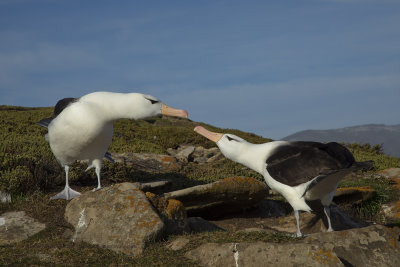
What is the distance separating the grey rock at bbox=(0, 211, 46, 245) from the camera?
7.30 m

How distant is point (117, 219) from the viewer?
6.92m

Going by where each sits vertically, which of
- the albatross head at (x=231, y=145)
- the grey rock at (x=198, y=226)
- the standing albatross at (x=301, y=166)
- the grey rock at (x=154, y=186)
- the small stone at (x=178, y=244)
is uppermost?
the albatross head at (x=231, y=145)

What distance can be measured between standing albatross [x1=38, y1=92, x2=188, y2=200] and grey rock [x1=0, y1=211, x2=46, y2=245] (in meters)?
1.27

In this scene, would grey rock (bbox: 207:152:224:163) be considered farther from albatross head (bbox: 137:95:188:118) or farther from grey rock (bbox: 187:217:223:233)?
albatross head (bbox: 137:95:188:118)

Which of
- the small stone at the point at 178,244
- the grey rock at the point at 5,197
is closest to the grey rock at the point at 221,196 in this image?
the small stone at the point at 178,244

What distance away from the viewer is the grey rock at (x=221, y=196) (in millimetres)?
9203

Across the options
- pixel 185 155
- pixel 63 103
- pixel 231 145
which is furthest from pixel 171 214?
pixel 185 155

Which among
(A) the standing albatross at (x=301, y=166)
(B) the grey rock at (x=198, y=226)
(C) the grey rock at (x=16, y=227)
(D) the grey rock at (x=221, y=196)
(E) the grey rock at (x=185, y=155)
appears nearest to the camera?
(A) the standing albatross at (x=301, y=166)

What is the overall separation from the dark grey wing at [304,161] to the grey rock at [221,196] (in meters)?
2.86

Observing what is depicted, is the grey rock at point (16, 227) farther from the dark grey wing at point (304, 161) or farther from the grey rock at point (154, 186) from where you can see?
the dark grey wing at point (304, 161)

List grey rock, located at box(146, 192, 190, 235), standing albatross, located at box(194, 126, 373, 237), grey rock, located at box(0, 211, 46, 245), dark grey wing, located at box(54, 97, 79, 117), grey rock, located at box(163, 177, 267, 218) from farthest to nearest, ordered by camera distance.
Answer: grey rock, located at box(163, 177, 267, 218) → dark grey wing, located at box(54, 97, 79, 117) → grey rock, located at box(146, 192, 190, 235) → grey rock, located at box(0, 211, 46, 245) → standing albatross, located at box(194, 126, 373, 237)

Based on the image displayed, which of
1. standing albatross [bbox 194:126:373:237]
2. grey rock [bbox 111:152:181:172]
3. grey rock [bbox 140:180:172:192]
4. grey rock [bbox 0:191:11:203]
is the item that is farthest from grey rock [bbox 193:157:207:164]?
standing albatross [bbox 194:126:373:237]

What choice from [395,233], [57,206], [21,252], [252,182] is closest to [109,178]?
[57,206]

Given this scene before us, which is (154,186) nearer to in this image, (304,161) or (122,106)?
(122,106)
